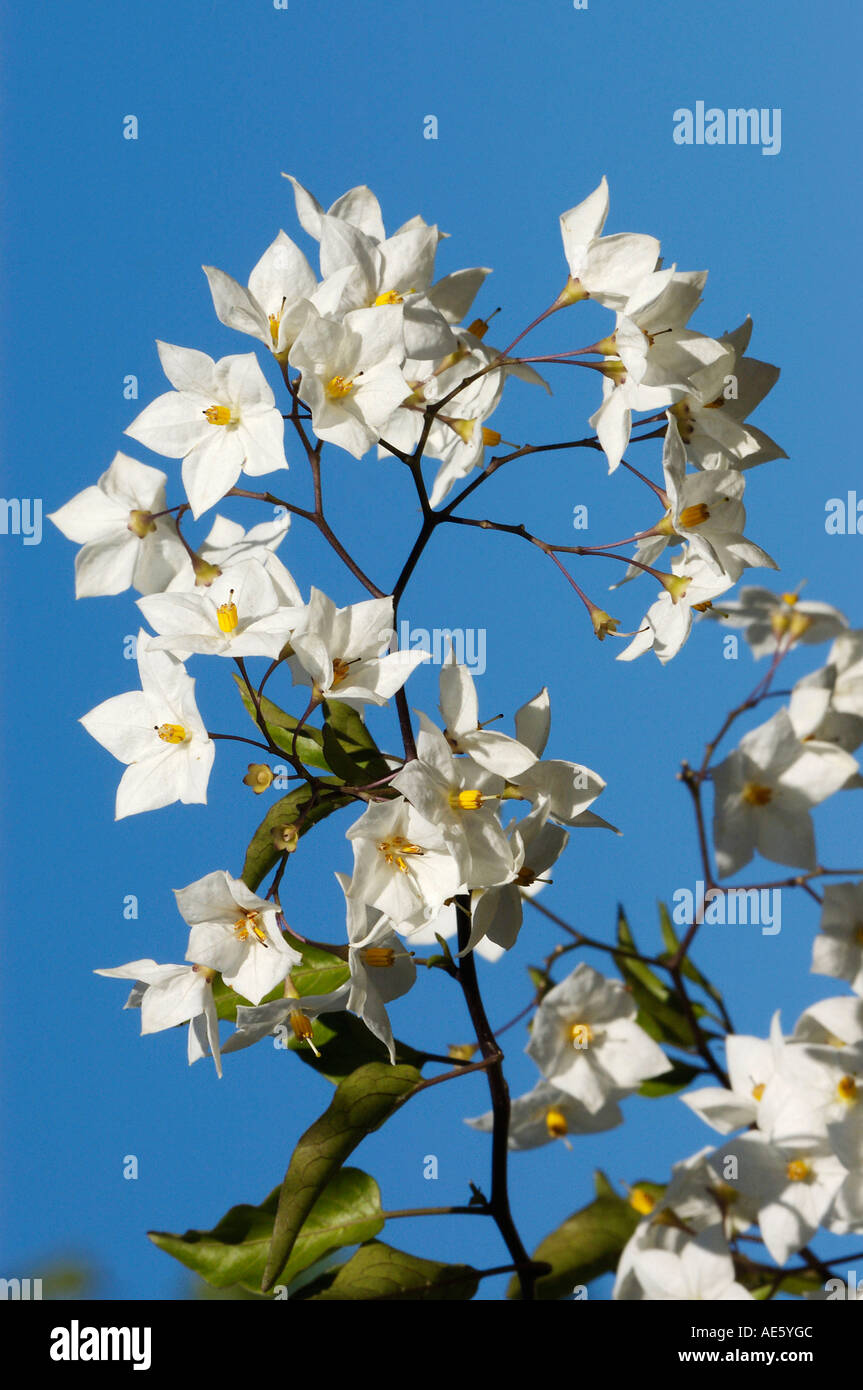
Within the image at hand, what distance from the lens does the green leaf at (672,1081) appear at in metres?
1.17

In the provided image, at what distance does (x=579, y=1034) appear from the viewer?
0.99m

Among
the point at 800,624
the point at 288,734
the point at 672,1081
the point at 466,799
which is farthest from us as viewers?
the point at 800,624

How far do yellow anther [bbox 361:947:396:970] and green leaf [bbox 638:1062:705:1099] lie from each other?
412 mm

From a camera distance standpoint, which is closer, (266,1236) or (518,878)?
(518,878)

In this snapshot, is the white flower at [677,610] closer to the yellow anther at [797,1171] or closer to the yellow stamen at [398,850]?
the yellow stamen at [398,850]

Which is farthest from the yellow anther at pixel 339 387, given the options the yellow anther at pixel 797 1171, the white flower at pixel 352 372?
the yellow anther at pixel 797 1171

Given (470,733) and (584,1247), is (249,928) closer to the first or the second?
(470,733)

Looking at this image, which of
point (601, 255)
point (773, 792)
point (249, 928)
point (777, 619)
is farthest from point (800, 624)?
point (249, 928)

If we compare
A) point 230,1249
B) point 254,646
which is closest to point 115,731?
point 254,646

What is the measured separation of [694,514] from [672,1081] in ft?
1.86

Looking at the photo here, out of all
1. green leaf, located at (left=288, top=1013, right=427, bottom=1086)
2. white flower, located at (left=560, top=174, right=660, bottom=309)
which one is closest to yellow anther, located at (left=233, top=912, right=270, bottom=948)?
green leaf, located at (left=288, top=1013, right=427, bottom=1086)

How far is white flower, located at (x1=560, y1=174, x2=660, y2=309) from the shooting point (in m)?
0.96

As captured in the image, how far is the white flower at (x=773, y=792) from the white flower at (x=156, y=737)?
0.41 metres

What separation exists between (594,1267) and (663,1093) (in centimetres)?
→ 21
